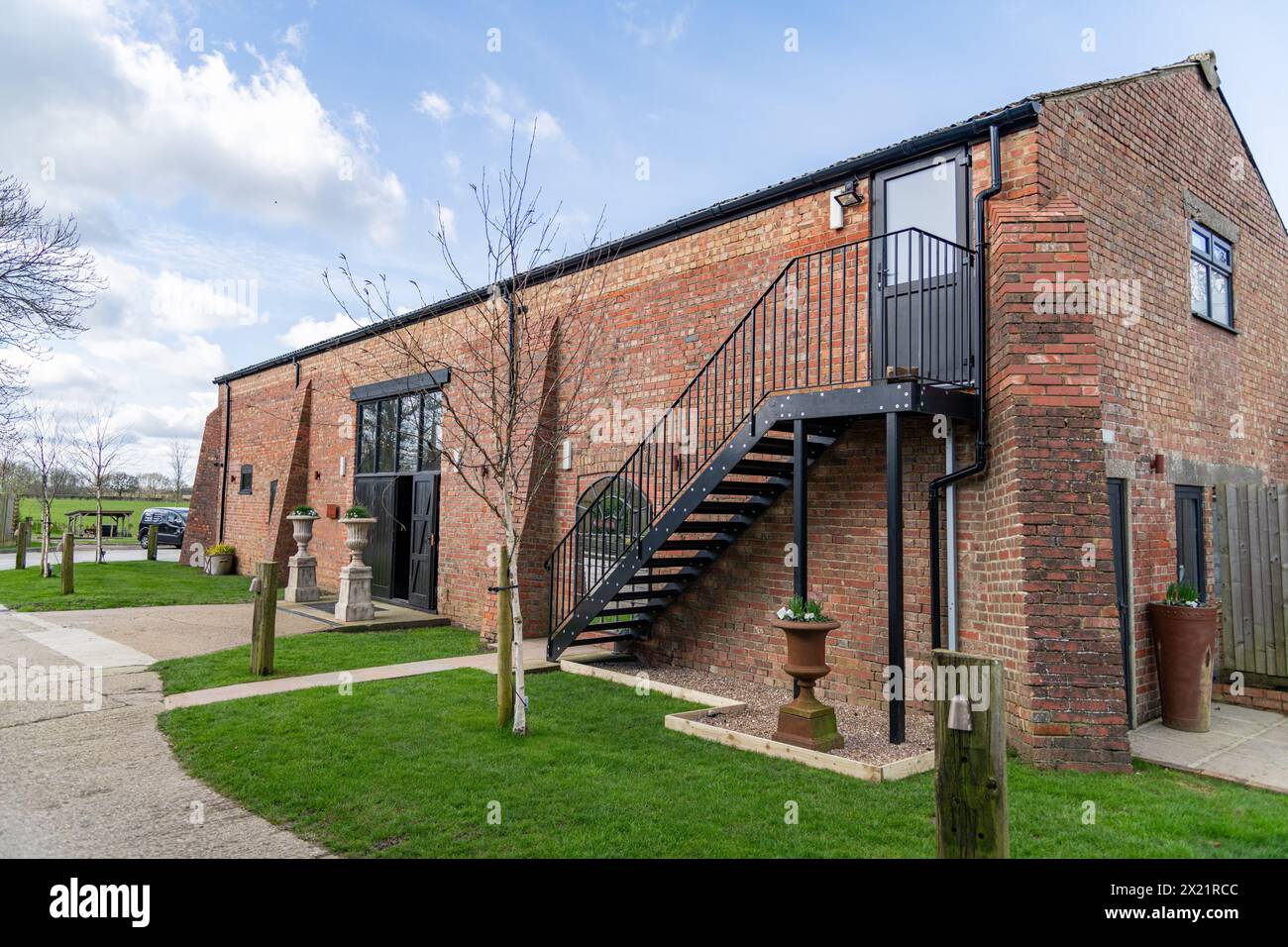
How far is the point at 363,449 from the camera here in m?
15.2

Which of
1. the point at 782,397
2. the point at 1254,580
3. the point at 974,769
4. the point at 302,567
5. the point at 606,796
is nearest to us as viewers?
the point at 974,769

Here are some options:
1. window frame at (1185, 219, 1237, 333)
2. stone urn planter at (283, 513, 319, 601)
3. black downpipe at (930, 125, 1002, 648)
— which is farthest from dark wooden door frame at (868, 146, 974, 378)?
stone urn planter at (283, 513, 319, 601)

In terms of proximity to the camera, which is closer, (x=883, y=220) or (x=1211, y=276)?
(x=883, y=220)

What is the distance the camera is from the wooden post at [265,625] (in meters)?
7.72

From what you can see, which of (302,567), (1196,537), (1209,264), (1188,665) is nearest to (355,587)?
(302,567)

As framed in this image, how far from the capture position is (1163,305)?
7426 millimetres

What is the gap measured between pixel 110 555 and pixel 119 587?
12244 millimetres

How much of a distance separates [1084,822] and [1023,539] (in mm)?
1942

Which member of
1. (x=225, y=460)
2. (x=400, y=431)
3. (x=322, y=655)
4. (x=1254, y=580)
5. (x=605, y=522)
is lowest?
(x=322, y=655)

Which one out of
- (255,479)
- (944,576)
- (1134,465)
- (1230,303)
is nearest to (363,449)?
(255,479)

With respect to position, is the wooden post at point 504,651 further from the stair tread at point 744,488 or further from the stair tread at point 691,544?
the stair tread at point 744,488

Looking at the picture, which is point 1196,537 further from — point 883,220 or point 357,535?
point 357,535

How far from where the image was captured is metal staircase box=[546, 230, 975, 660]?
20.1 ft
